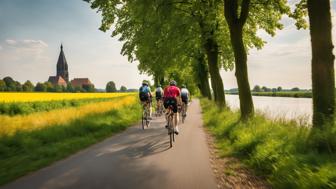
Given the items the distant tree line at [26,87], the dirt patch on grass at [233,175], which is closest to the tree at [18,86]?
the distant tree line at [26,87]

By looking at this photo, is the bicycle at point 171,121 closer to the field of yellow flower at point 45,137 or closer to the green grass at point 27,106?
the field of yellow flower at point 45,137

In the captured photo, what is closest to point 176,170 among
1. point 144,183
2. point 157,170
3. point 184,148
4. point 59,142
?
point 157,170

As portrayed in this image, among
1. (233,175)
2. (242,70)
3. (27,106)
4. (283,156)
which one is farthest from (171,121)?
(27,106)

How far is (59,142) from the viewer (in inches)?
449

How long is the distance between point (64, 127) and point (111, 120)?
424cm

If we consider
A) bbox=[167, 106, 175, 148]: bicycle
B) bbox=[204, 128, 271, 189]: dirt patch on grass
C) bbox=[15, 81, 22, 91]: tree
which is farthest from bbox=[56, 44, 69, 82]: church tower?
bbox=[204, 128, 271, 189]: dirt patch on grass

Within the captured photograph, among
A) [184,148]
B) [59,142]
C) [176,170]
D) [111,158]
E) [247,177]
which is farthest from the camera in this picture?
[59,142]

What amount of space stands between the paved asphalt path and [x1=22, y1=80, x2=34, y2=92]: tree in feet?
267

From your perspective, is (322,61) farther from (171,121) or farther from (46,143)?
(46,143)

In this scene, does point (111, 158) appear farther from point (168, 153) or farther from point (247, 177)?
point (247, 177)

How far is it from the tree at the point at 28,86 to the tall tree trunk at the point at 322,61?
86229 millimetres

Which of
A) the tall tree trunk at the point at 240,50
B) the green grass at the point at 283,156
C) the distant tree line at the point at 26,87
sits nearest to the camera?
the green grass at the point at 283,156

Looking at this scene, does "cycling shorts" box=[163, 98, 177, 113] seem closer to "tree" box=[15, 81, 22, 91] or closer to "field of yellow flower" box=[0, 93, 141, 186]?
"field of yellow flower" box=[0, 93, 141, 186]

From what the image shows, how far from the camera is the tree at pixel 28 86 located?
8441 cm
